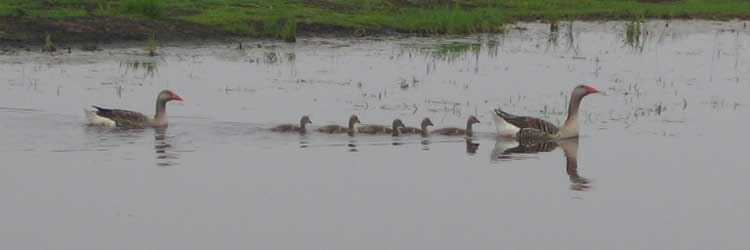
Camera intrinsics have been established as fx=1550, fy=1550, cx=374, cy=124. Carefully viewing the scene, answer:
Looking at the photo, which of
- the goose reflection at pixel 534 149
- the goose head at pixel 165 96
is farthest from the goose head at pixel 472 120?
the goose head at pixel 165 96

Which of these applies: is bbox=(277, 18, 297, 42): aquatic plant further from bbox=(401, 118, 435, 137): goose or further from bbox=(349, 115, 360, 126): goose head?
bbox=(401, 118, 435, 137): goose

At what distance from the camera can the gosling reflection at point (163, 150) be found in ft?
53.8

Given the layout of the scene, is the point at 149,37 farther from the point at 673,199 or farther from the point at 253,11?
the point at 673,199

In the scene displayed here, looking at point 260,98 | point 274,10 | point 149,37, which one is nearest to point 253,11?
point 274,10

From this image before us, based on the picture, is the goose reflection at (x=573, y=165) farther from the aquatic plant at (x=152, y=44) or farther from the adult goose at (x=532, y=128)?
the aquatic plant at (x=152, y=44)

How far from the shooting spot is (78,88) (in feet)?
75.1

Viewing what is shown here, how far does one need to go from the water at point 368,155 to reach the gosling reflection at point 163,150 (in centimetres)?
3

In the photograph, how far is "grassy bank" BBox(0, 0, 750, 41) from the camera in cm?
3056

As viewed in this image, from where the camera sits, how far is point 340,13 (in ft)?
113

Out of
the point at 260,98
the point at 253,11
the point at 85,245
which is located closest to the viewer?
the point at 85,245

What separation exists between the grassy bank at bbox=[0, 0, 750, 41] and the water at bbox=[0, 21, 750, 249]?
168 cm

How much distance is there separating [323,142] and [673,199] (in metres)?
5.17

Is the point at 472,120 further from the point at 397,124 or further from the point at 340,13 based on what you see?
the point at 340,13

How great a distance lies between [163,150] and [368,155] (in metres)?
2.33
